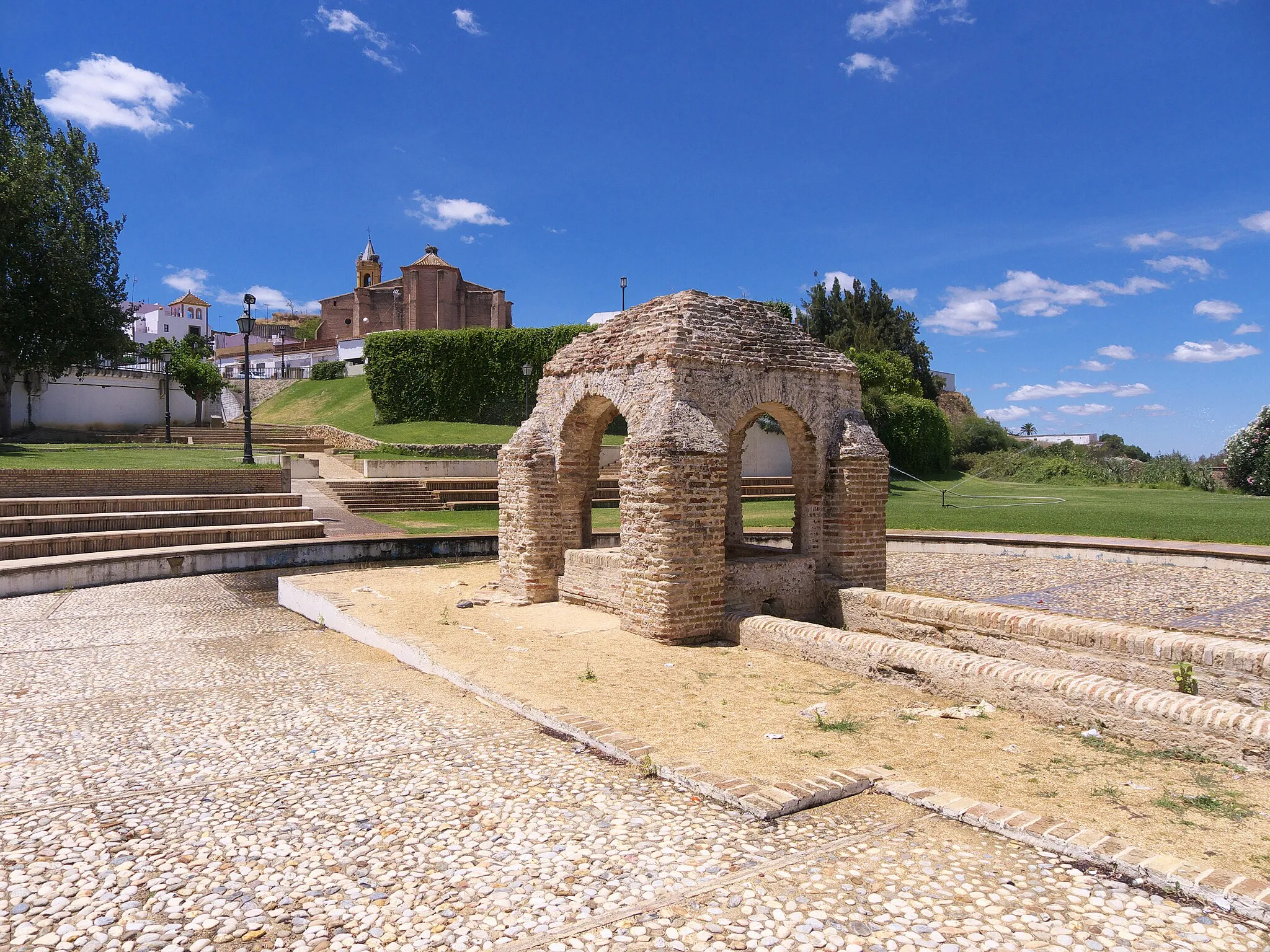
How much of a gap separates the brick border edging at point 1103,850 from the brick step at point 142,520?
14.1 meters

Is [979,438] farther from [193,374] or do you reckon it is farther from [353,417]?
[193,374]

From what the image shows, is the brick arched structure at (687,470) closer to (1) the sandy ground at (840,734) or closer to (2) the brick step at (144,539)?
(1) the sandy ground at (840,734)

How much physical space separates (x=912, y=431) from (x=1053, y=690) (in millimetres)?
31965

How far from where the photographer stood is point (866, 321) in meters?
48.6

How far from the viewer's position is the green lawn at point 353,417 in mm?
32812

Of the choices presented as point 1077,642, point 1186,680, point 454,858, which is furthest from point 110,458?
point 1186,680

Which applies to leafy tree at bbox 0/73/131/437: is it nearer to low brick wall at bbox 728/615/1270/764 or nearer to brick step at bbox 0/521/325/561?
brick step at bbox 0/521/325/561

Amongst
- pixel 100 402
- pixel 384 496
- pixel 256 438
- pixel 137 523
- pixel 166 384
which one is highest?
pixel 166 384

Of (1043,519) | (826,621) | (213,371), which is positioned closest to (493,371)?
(213,371)

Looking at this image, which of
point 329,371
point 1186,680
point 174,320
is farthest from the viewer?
point 174,320

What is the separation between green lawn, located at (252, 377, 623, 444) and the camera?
32.8 meters

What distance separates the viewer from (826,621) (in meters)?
8.35

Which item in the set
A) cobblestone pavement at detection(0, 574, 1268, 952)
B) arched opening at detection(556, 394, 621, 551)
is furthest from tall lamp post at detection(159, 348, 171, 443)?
cobblestone pavement at detection(0, 574, 1268, 952)

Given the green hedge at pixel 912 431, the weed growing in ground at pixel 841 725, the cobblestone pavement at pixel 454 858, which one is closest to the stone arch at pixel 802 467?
the weed growing in ground at pixel 841 725
